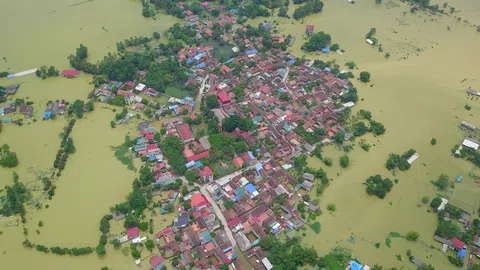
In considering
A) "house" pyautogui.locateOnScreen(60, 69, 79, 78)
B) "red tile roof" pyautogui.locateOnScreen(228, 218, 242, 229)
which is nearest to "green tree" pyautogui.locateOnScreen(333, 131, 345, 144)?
"red tile roof" pyautogui.locateOnScreen(228, 218, 242, 229)

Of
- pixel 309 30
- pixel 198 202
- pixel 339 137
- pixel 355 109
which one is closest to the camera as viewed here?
pixel 198 202

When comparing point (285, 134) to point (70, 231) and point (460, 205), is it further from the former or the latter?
point (70, 231)

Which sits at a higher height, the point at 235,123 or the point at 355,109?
the point at 235,123

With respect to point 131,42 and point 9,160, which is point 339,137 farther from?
point 9,160

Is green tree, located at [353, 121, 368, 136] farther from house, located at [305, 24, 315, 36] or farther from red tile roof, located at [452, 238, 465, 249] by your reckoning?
house, located at [305, 24, 315, 36]

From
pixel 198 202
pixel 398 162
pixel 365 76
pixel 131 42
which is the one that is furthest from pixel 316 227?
pixel 131 42

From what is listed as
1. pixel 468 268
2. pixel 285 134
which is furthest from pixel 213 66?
pixel 468 268

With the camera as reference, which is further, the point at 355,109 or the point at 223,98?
the point at 355,109
